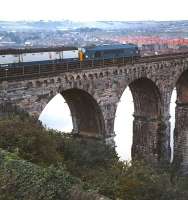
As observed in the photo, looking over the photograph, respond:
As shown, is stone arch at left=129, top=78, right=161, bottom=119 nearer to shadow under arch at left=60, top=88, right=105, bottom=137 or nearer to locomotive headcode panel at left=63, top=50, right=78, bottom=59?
locomotive headcode panel at left=63, top=50, right=78, bottom=59

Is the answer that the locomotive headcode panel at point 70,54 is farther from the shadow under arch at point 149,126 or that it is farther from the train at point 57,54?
the shadow under arch at point 149,126

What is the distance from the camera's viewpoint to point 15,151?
43.5ft

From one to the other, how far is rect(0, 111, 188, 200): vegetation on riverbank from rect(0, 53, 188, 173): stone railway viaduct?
4090 millimetres

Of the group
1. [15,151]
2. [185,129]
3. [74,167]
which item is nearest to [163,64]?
[185,129]

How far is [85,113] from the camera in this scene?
2709cm

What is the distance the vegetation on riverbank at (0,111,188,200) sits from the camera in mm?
10547

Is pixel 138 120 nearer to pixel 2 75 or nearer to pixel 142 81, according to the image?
pixel 142 81

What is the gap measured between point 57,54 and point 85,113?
4.00 metres

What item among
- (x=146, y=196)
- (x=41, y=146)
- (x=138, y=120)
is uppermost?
(x=41, y=146)

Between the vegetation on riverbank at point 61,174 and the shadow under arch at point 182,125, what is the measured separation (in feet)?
60.8

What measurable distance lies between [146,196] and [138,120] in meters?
19.6

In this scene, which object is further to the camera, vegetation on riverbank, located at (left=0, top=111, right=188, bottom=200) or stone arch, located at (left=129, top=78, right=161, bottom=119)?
stone arch, located at (left=129, top=78, right=161, bottom=119)

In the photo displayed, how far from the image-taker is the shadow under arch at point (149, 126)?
31.5m

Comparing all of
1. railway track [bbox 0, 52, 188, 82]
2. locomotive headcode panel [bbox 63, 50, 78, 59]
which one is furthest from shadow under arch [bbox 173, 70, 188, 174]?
locomotive headcode panel [bbox 63, 50, 78, 59]
